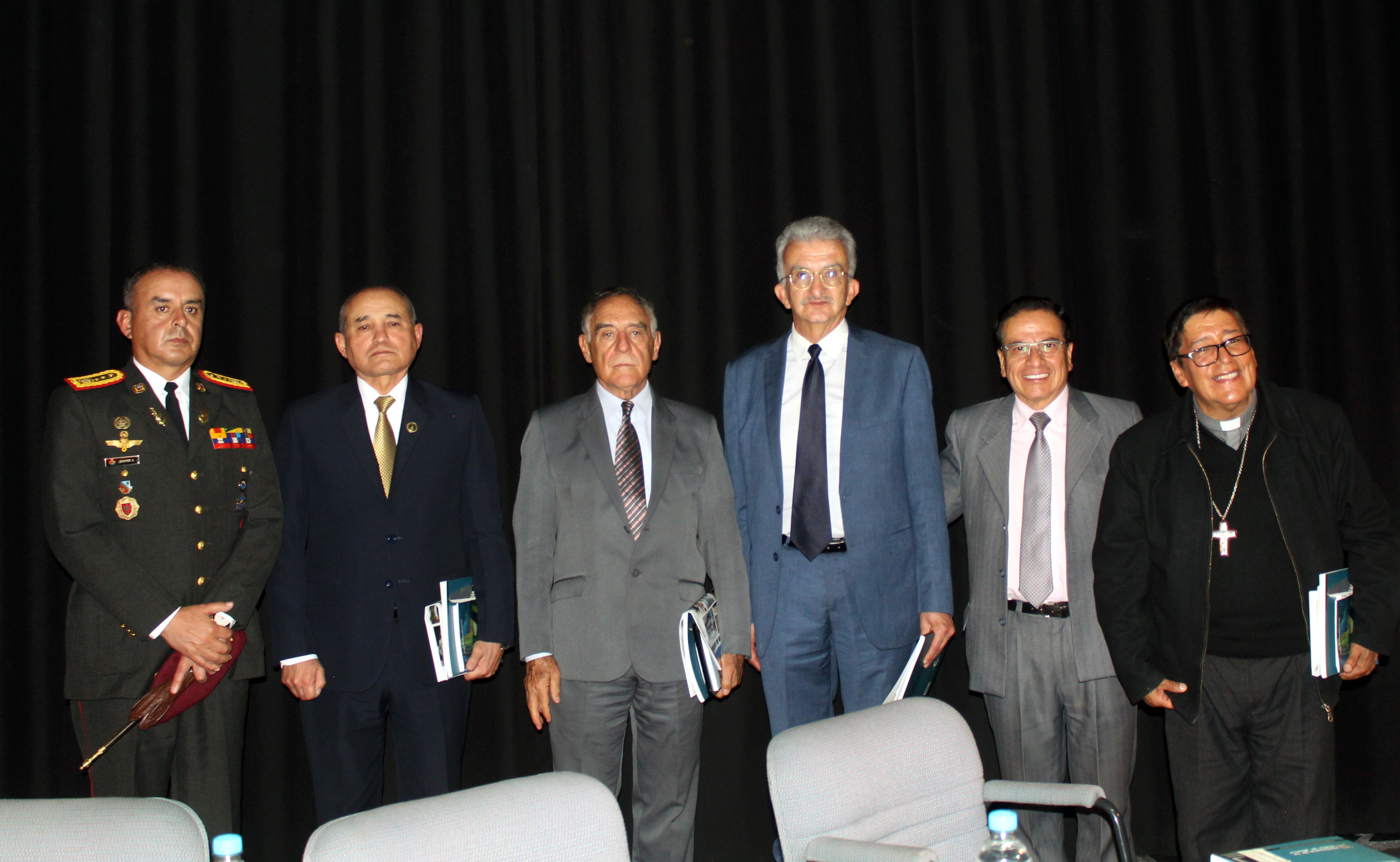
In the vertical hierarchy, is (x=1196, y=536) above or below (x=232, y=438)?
below

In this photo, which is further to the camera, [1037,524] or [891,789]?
[1037,524]

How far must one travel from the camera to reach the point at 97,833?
1500mm

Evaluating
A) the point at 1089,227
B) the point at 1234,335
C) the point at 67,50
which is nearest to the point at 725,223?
the point at 1089,227

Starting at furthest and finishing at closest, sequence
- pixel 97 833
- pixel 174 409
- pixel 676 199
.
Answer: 1. pixel 676 199
2. pixel 174 409
3. pixel 97 833

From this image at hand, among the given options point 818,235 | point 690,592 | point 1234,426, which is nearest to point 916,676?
point 690,592

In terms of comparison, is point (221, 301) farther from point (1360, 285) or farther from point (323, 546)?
point (1360, 285)

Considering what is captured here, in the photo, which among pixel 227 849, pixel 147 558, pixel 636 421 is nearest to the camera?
pixel 227 849

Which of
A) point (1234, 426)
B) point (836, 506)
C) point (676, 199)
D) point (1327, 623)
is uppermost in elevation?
point (676, 199)

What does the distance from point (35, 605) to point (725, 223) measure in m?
2.99

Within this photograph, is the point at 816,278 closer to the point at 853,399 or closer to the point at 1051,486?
the point at 853,399

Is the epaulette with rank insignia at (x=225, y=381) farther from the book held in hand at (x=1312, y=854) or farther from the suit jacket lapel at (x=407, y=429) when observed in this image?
the book held in hand at (x=1312, y=854)

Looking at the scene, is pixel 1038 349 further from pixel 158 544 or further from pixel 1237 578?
pixel 158 544

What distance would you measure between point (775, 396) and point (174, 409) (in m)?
1.83

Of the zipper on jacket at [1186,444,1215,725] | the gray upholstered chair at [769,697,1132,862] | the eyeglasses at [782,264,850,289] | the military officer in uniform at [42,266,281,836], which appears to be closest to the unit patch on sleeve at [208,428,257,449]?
the military officer in uniform at [42,266,281,836]
